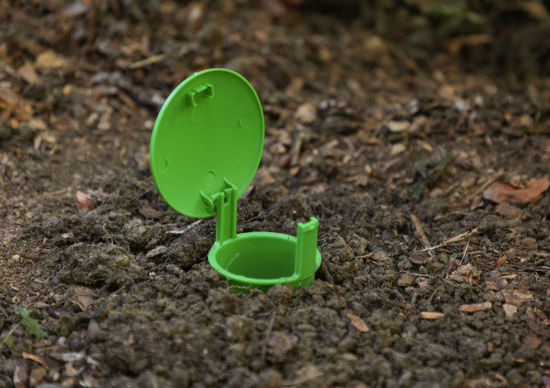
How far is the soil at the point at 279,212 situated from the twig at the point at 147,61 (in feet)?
0.04

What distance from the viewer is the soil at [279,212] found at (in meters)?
2.01

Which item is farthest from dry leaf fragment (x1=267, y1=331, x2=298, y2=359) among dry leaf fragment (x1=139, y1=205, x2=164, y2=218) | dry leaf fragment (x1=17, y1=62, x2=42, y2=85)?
dry leaf fragment (x1=17, y1=62, x2=42, y2=85)

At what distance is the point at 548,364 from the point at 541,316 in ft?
0.70

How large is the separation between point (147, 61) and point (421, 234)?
184cm

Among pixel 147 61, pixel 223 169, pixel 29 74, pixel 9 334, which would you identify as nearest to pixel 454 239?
pixel 223 169

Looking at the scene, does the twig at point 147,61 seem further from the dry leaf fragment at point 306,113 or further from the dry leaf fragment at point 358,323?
the dry leaf fragment at point 358,323

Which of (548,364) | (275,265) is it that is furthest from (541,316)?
(275,265)

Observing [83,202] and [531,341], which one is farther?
[83,202]

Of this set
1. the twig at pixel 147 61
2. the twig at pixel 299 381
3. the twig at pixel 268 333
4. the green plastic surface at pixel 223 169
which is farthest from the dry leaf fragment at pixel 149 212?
the twig at pixel 147 61

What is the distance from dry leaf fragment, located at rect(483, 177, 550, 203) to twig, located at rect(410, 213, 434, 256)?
1.17 feet

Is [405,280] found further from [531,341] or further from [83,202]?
[83,202]

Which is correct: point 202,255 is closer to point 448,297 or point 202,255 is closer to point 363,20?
point 448,297

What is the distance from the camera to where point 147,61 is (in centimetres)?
380

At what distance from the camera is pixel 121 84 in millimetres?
3701
